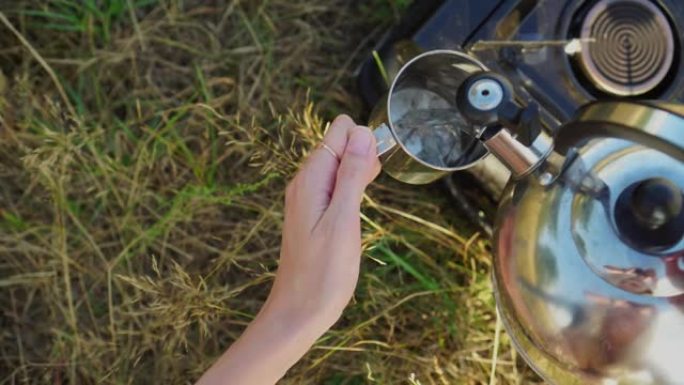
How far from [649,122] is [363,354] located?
577 mm

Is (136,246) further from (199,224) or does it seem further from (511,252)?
(511,252)

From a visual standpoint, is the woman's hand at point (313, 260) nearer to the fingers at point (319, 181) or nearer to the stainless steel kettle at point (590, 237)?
the fingers at point (319, 181)

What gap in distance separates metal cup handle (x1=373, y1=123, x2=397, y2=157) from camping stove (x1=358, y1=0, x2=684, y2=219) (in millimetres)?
207

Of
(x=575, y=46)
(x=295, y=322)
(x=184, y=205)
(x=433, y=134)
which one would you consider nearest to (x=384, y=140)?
(x=433, y=134)

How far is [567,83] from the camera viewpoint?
3.63 ft

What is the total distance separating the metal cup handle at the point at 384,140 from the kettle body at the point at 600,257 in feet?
0.44

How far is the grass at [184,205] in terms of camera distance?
1315mm

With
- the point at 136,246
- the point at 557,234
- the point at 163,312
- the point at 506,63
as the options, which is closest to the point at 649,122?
the point at 557,234

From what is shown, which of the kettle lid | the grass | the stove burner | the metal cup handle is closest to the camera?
the kettle lid

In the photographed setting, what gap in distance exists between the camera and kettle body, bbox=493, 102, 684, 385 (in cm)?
87

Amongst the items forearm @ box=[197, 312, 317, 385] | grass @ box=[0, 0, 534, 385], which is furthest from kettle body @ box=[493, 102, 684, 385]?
grass @ box=[0, 0, 534, 385]

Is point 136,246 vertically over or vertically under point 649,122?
under

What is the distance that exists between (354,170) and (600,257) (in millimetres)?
250

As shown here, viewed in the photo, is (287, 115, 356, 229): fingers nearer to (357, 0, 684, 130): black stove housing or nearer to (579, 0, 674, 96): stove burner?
(357, 0, 684, 130): black stove housing
